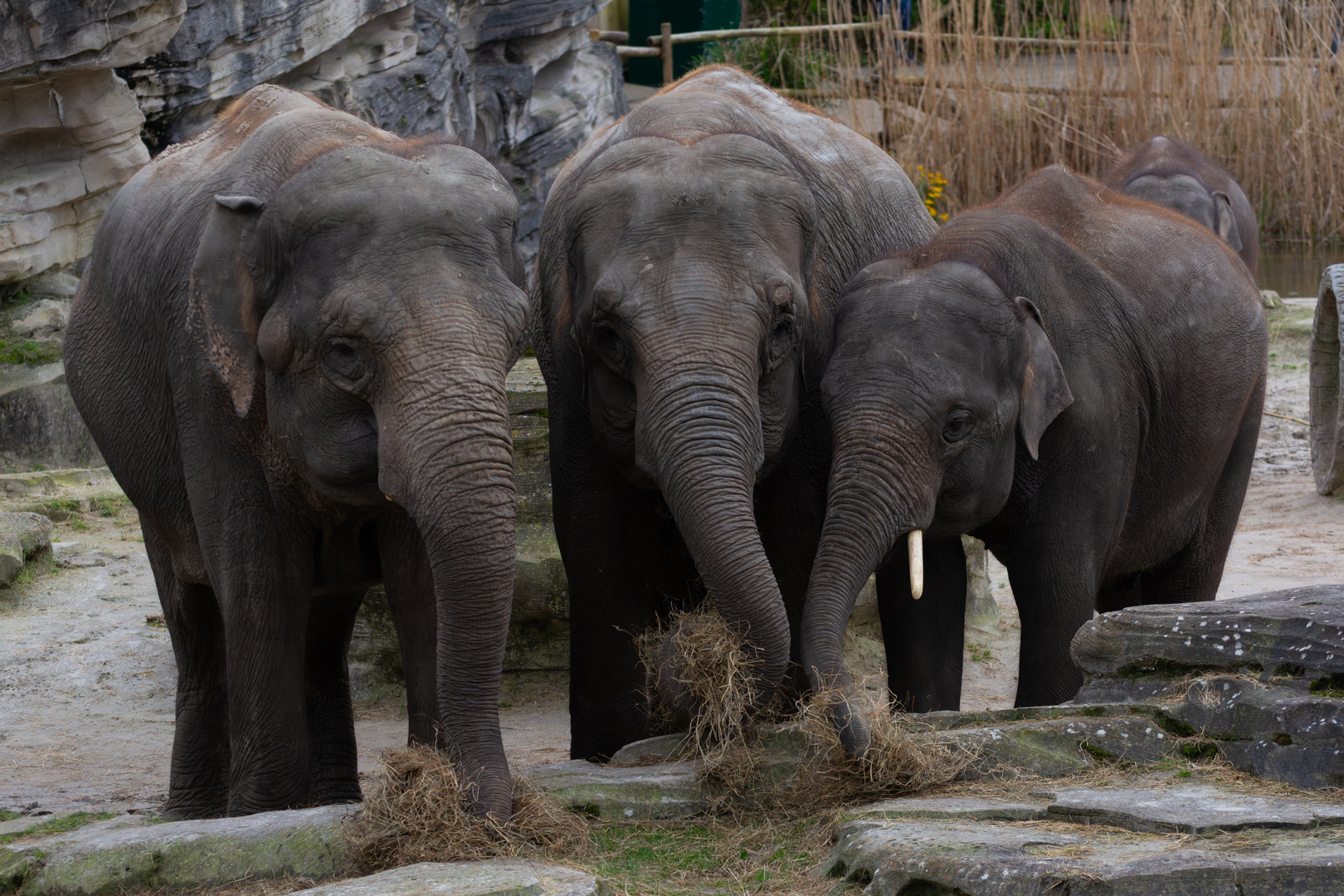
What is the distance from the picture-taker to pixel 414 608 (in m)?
4.49

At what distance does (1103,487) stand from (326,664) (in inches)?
106

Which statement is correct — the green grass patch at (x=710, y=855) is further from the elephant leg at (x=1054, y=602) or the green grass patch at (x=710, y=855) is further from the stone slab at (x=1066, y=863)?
the elephant leg at (x=1054, y=602)

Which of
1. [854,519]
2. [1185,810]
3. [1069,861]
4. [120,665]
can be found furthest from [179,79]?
[1069,861]

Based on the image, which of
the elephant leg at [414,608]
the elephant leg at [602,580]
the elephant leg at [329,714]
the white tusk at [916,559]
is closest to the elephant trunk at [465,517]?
the elephant leg at [414,608]

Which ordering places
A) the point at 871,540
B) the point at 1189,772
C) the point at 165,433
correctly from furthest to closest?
the point at 165,433 → the point at 871,540 → the point at 1189,772

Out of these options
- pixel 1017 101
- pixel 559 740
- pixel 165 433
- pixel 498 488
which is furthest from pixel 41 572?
pixel 1017 101

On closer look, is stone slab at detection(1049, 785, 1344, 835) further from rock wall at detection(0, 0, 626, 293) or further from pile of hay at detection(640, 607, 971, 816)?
rock wall at detection(0, 0, 626, 293)

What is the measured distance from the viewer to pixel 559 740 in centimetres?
656

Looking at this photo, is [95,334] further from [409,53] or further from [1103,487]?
[409,53]

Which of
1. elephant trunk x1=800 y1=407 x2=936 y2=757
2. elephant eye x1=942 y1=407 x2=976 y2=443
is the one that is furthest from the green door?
elephant trunk x1=800 y1=407 x2=936 y2=757

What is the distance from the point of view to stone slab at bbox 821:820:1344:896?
3.17 metres

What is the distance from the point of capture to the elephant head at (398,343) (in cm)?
374

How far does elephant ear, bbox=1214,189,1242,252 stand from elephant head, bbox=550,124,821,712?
6463mm

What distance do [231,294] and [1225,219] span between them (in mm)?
8091
